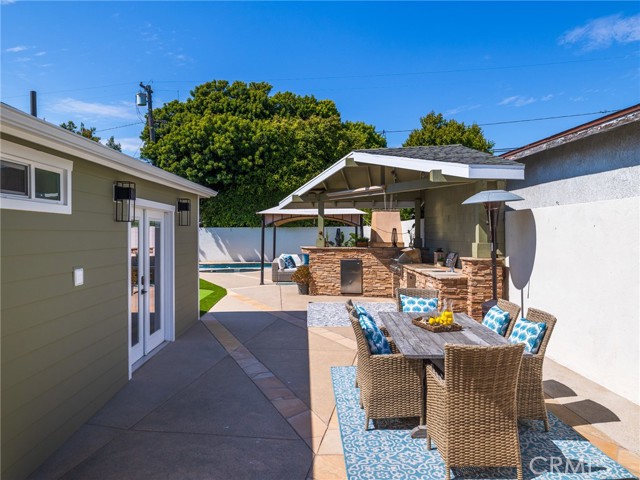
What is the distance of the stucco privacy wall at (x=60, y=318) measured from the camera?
315cm

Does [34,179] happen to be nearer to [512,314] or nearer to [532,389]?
[532,389]

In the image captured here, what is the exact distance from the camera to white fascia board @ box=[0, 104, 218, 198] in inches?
110

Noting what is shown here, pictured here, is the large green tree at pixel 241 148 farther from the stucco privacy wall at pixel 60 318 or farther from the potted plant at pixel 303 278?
the stucco privacy wall at pixel 60 318

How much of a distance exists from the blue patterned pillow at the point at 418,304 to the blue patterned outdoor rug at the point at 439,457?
6.13ft

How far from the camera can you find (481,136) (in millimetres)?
24812

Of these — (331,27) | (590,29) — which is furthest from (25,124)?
(590,29)

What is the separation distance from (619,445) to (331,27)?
13.9 meters

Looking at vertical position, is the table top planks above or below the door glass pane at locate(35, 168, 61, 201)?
below

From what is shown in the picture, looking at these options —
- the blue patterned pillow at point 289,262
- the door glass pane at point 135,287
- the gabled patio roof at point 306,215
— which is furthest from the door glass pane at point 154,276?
the blue patterned pillow at point 289,262

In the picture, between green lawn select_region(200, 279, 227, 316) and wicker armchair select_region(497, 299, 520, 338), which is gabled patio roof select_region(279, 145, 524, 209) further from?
green lawn select_region(200, 279, 227, 316)

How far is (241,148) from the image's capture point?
847 inches

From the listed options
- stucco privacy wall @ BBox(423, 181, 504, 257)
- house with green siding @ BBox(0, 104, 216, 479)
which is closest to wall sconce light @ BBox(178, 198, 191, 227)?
house with green siding @ BBox(0, 104, 216, 479)

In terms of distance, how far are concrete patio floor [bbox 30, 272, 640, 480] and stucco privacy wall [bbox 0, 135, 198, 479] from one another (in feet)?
0.94

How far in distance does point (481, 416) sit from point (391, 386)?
94cm
